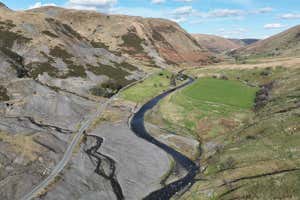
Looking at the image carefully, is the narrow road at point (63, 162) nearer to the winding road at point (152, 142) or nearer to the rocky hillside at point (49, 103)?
the winding road at point (152, 142)

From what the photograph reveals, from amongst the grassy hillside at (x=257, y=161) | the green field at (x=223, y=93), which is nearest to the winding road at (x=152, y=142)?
the grassy hillside at (x=257, y=161)

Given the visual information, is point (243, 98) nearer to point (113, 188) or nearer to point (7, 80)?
point (113, 188)

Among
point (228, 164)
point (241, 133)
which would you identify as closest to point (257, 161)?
point (228, 164)

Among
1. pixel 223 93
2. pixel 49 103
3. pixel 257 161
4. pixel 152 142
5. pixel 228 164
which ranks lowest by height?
pixel 152 142

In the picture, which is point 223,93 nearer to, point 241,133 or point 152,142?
point 241,133

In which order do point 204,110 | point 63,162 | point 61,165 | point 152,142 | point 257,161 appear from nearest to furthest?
point 257,161, point 61,165, point 63,162, point 152,142, point 204,110

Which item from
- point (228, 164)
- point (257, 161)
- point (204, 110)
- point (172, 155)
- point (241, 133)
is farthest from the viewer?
point (204, 110)

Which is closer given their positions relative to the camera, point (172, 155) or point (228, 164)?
point (228, 164)

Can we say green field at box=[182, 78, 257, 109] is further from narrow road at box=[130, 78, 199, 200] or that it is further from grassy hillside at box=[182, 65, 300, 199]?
narrow road at box=[130, 78, 199, 200]
